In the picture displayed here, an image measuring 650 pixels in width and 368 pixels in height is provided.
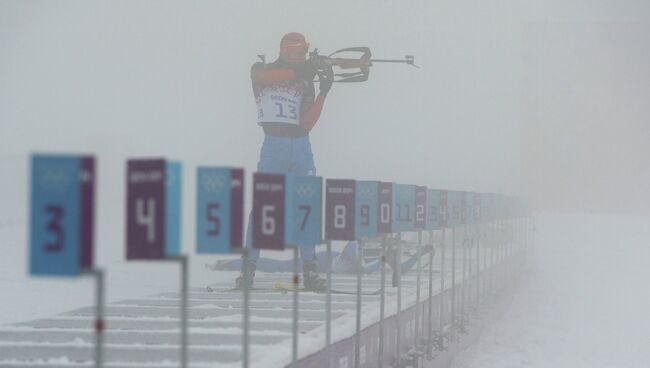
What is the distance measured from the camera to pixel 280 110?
872 centimetres

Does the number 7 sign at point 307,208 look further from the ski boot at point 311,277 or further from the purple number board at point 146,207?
the ski boot at point 311,277

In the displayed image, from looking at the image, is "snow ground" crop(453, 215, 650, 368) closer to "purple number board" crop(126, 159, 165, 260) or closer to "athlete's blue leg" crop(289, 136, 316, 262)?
"athlete's blue leg" crop(289, 136, 316, 262)

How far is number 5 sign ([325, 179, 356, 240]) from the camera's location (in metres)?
5.50

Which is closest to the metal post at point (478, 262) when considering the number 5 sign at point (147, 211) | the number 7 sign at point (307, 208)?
the number 7 sign at point (307, 208)

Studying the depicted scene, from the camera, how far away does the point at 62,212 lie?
2754 millimetres

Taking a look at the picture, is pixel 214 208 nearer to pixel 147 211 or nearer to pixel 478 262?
pixel 147 211

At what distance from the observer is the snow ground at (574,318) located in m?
10.1

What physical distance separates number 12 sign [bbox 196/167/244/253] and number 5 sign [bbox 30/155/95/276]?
35.7 inches

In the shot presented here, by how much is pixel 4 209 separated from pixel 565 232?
64.3 feet

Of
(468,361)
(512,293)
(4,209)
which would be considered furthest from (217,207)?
(4,209)

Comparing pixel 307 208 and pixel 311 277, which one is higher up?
pixel 307 208

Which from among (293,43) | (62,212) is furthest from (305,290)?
(62,212)

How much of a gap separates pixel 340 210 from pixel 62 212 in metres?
2.87

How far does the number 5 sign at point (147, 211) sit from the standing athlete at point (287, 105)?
18.7 ft
